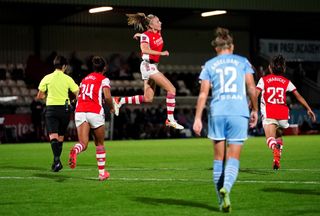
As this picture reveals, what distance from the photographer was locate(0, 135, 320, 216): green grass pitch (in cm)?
1121

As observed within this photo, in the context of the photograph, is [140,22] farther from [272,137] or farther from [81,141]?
[272,137]

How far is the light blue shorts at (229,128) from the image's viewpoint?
1069cm

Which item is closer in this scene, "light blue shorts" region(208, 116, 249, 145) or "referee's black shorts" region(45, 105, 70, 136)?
"light blue shorts" region(208, 116, 249, 145)

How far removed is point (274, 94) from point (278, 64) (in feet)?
2.35

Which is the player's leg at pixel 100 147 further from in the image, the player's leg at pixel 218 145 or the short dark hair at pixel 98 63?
the player's leg at pixel 218 145

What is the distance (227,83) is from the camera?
10648 millimetres

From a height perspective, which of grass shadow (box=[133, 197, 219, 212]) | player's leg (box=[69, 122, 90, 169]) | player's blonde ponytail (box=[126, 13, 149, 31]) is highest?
player's blonde ponytail (box=[126, 13, 149, 31])

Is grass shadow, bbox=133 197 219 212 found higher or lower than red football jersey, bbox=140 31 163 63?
lower

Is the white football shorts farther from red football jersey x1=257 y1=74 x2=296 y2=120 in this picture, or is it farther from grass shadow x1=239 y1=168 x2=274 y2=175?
red football jersey x1=257 y1=74 x2=296 y2=120

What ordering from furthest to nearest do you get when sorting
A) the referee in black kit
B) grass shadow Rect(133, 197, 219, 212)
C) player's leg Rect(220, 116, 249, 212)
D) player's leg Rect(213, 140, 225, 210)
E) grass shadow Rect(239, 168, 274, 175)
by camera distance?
the referee in black kit
grass shadow Rect(239, 168, 274, 175)
grass shadow Rect(133, 197, 219, 212)
player's leg Rect(213, 140, 225, 210)
player's leg Rect(220, 116, 249, 212)

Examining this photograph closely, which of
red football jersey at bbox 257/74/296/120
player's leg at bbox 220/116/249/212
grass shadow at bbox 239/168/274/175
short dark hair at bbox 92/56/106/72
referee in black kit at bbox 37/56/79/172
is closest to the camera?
player's leg at bbox 220/116/249/212

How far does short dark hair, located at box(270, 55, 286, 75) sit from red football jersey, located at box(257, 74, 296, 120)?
11 cm

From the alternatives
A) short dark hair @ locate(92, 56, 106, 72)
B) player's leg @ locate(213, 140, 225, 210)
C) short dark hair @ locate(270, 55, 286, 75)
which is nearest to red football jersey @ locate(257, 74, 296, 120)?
short dark hair @ locate(270, 55, 286, 75)

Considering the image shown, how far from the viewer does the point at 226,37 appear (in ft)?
35.6
